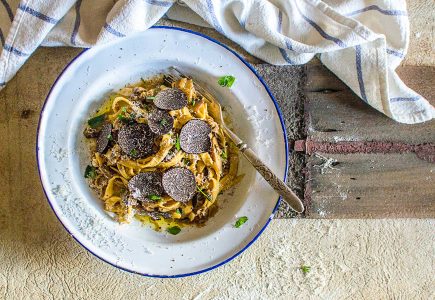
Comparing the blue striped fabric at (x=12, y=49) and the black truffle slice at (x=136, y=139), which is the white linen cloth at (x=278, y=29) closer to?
the blue striped fabric at (x=12, y=49)

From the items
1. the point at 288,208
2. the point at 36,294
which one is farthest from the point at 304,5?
the point at 36,294

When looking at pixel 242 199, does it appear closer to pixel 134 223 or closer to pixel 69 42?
pixel 134 223

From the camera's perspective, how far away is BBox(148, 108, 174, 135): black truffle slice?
2.48 meters

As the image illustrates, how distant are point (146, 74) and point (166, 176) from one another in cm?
51

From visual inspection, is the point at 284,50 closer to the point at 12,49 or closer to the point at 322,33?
the point at 322,33

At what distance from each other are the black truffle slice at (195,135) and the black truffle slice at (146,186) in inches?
8.1

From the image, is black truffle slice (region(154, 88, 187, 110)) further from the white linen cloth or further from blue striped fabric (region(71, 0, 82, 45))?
blue striped fabric (region(71, 0, 82, 45))

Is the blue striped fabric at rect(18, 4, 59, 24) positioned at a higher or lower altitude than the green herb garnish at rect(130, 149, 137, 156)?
higher

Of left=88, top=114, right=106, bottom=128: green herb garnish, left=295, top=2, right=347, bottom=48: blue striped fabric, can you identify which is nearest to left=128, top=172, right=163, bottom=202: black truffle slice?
left=88, top=114, right=106, bottom=128: green herb garnish

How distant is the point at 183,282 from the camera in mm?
2846

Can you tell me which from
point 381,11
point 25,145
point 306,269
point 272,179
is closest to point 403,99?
point 381,11

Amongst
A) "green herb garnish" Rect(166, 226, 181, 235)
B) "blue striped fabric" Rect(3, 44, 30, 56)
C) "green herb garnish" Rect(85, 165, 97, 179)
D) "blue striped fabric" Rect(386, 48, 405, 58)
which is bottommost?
"green herb garnish" Rect(166, 226, 181, 235)

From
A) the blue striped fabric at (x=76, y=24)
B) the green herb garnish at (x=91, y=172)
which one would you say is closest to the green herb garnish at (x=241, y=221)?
the green herb garnish at (x=91, y=172)

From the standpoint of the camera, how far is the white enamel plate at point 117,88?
2486mm
